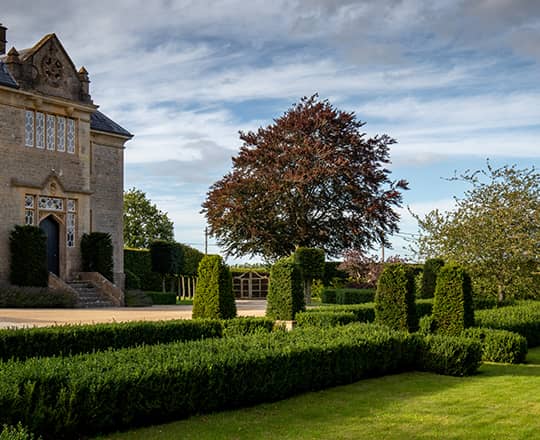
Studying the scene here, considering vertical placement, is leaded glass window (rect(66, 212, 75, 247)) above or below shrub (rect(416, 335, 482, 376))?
above

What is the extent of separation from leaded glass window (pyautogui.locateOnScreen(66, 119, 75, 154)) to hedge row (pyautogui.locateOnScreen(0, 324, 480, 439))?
62.3 ft

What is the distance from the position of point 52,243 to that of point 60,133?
4.52 meters

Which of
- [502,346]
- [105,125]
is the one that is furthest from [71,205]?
[502,346]

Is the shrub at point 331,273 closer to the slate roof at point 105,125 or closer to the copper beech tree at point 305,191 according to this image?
the copper beech tree at point 305,191

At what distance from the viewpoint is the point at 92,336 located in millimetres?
12219

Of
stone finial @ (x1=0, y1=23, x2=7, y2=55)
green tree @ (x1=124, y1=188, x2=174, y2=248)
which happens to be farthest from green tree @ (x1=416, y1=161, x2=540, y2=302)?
green tree @ (x1=124, y1=188, x2=174, y2=248)

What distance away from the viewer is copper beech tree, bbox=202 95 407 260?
3675 cm

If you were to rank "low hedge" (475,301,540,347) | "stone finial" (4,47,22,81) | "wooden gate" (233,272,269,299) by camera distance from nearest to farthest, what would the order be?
"low hedge" (475,301,540,347) < "stone finial" (4,47,22,81) < "wooden gate" (233,272,269,299)

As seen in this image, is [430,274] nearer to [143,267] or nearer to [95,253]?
[95,253]

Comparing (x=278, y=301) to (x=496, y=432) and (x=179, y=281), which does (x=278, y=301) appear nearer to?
(x=496, y=432)

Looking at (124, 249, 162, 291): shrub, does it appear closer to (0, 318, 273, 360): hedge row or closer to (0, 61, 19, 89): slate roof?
(0, 61, 19, 89): slate roof

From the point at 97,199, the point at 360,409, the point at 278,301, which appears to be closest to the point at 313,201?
the point at 97,199

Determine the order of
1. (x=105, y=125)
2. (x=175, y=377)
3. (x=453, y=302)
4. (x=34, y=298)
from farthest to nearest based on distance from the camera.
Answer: (x=105, y=125)
(x=34, y=298)
(x=453, y=302)
(x=175, y=377)

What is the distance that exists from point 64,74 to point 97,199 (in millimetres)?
5816
